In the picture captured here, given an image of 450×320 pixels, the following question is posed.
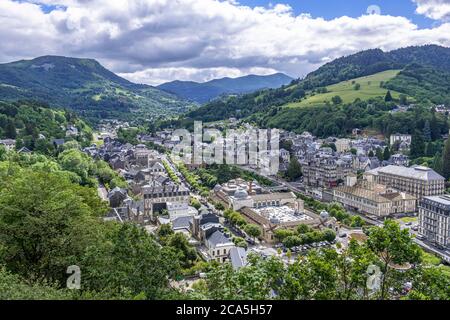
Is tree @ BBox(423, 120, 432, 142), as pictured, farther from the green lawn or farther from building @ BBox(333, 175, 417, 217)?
the green lawn

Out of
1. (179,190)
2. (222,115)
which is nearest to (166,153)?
(179,190)

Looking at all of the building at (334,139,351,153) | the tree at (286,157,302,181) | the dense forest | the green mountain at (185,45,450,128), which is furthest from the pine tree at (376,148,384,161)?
the dense forest

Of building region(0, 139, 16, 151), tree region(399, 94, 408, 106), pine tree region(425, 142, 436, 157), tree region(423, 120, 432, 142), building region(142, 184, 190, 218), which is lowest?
building region(142, 184, 190, 218)

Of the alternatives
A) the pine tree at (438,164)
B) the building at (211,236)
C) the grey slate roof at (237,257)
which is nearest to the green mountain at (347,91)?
the pine tree at (438,164)

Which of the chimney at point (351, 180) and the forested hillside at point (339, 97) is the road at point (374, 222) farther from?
the forested hillside at point (339, 97)
